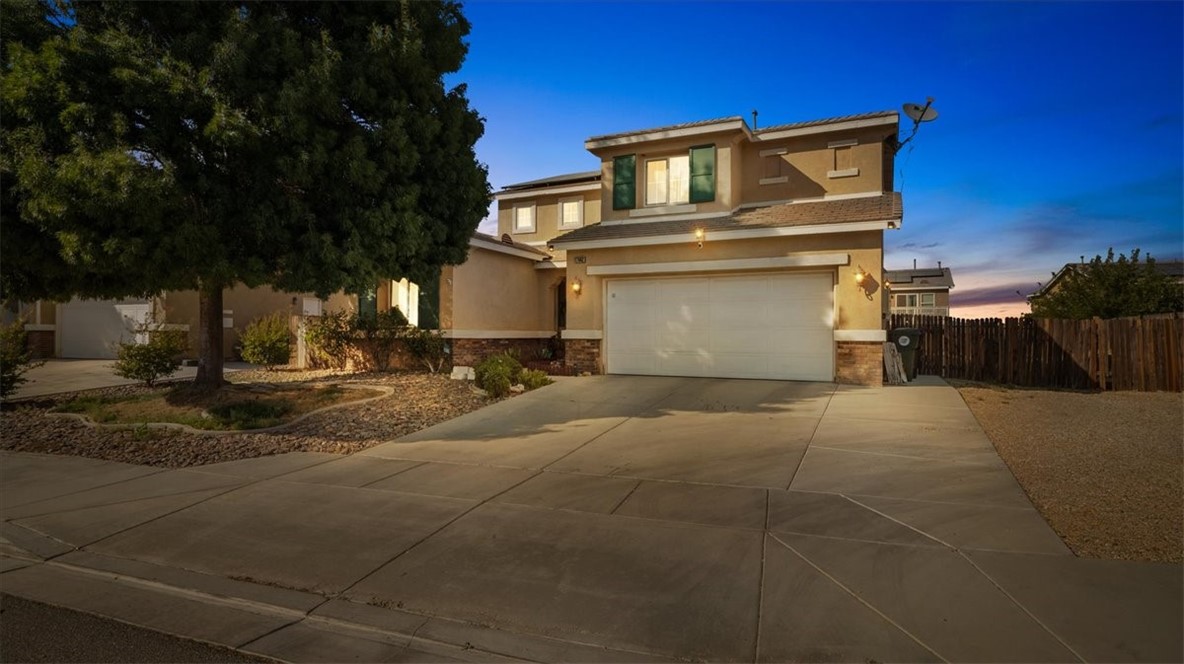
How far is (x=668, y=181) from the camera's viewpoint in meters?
15.5

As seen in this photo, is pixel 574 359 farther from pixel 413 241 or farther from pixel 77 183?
pixel 77 183

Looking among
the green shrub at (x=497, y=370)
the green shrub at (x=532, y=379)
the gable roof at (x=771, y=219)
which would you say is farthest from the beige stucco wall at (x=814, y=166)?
the green shrub at (x=497, y=370)

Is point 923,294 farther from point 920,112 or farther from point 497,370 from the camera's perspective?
point 497,370

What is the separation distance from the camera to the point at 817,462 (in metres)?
6.84

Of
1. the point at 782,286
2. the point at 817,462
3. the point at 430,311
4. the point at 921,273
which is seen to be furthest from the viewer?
the point at 921,273

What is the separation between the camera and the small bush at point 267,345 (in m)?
16.7

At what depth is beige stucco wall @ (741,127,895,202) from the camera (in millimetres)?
14250

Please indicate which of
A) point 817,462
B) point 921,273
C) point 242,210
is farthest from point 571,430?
point 921,273

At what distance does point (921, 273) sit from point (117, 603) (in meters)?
55.8

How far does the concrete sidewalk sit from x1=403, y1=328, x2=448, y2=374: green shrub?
506 cm

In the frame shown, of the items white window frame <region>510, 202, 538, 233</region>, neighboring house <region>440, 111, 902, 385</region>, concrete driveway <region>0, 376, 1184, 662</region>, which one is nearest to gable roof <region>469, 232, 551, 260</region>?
neighboring house <region>440, 111, 902, 385</region>

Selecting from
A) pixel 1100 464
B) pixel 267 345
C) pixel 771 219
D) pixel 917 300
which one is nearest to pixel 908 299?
pixel 917 300

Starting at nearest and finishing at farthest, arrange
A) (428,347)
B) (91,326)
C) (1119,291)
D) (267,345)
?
(428,347)
(267,345)
(1119,291)
(91,326)

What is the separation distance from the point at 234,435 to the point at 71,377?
31.7ft
